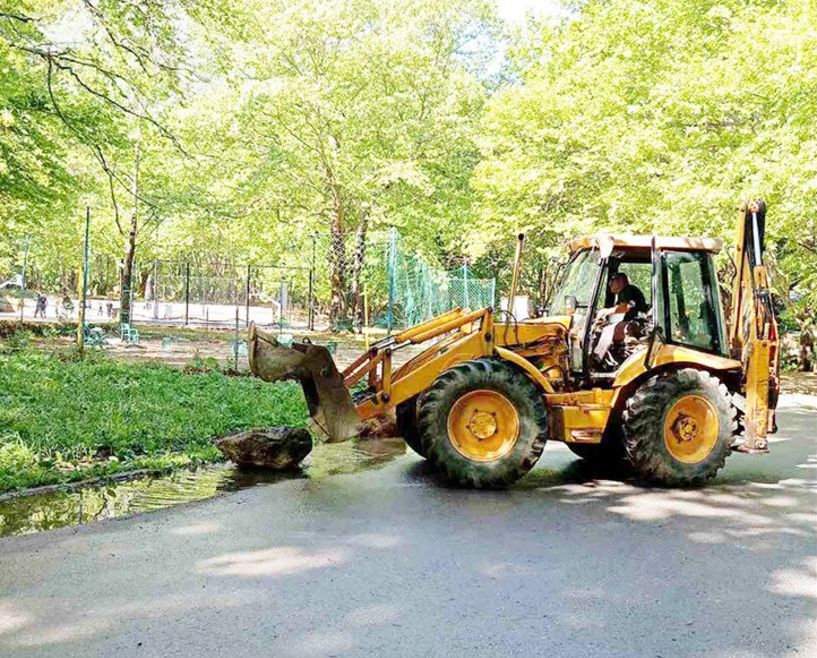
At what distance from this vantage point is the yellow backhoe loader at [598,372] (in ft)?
23.9

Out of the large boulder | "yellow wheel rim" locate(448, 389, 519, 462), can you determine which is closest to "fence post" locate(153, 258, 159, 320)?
the large boulder

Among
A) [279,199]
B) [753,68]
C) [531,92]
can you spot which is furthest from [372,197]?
[753,68]

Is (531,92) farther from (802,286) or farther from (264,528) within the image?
(264,528)

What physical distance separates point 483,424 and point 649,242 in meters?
2.61

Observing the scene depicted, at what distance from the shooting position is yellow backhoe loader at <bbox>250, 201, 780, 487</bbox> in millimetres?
7270

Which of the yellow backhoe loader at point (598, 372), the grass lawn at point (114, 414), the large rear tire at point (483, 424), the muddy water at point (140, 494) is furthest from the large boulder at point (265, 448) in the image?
the large rear tire at point (483, 424)

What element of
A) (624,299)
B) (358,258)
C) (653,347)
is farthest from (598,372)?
(358,258)

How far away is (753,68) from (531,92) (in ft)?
28.1

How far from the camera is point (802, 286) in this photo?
72.2 feet

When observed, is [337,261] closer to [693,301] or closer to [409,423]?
[409,423]

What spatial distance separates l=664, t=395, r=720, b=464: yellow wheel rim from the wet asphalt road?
1.71ft

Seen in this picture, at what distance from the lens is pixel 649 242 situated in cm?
796

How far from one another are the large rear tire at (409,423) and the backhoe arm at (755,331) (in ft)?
10.9

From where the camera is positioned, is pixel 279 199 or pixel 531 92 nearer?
pixel 531 92
